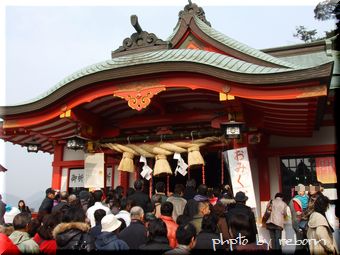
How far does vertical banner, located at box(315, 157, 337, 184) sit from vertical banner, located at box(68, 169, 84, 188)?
6993mm

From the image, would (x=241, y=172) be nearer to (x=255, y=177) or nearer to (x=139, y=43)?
(x=255, y=177)

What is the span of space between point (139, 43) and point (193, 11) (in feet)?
12.0

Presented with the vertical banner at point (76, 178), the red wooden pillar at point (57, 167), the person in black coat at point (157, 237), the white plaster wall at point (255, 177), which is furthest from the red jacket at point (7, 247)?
the red wooden pillar at point (57, 167)

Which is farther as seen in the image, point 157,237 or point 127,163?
point 127,163

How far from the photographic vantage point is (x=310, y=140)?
934 cm

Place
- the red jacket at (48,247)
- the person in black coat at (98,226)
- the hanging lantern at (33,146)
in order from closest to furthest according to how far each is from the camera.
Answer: the red jacket at (48,247) → the person in black coat at (98,226) → the hanging lantern at (33,146)

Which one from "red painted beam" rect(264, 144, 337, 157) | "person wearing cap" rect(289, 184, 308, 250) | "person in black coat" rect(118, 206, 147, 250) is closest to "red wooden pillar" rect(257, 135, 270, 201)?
"red painted beam" rect(264, 144, 337, 157)

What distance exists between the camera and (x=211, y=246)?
413cm

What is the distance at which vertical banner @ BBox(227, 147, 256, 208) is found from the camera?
760 cm

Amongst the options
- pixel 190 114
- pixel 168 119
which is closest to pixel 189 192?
pixel 190 114

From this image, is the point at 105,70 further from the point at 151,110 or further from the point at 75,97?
the point at 151,110

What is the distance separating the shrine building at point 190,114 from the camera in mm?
7361

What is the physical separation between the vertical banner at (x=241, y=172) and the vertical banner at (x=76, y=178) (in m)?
5.43

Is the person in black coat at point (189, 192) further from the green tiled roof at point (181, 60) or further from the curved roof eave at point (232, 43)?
the curved roof eave at point (232, 43)
